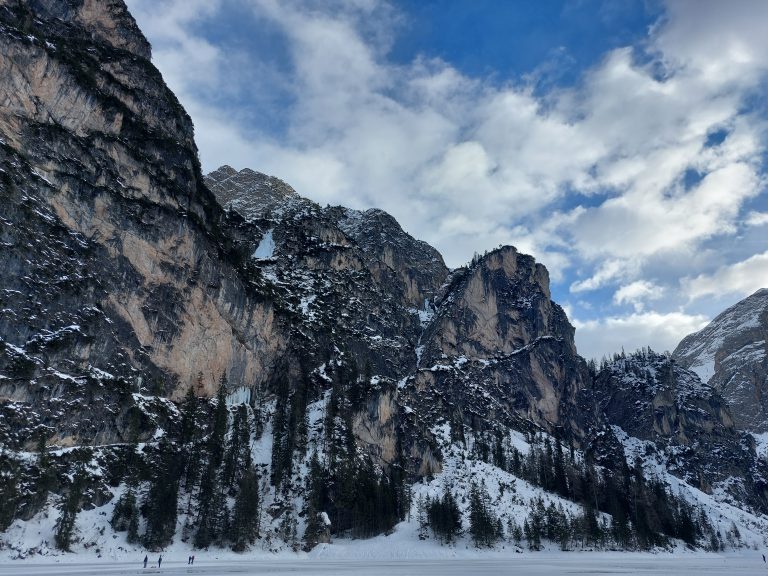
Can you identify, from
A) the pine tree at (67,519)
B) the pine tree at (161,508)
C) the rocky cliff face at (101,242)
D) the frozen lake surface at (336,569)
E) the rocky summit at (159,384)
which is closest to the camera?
the frozen lake surface at (336,569)

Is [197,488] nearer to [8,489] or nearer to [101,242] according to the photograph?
[8,489]

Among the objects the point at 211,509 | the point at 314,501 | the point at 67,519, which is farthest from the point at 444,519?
the point at 67,519

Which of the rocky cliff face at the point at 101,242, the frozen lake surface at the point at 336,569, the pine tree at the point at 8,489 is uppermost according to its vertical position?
the rocky cliff face at the point at 101,242

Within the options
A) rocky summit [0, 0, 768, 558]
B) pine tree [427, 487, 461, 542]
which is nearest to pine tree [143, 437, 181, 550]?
rocky summit [0, 0, 768, 558]

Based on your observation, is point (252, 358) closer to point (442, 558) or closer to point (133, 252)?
point (133, 252)

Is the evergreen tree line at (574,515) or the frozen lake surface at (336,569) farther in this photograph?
the evergreen tree line at (574,515)

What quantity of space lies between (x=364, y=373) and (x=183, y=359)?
70645 mm

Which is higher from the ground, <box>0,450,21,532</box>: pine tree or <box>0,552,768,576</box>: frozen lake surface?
<box>0,450,21,532</box>: pine tree

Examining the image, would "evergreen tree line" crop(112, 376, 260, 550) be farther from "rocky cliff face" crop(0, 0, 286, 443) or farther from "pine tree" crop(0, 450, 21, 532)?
"pine tree" crop(0, 450, 21, 532)

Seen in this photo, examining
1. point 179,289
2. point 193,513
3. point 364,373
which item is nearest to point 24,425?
point 193,513

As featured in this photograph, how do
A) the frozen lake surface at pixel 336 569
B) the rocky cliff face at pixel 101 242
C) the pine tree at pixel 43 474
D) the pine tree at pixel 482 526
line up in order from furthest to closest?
1. the pine tree at pixel 482 526
2. the rocky cliff face at pixel 101 242
3. the pine tree at pixel 43 474
4. the frozen lake surface at pixel 336 569

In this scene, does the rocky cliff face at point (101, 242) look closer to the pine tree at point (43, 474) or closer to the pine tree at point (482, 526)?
the pine tree at point (43, 474)

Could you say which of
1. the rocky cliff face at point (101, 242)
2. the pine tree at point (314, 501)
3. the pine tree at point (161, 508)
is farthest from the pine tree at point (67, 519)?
the pine tree at point (314, 501)

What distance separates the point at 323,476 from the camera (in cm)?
11675
